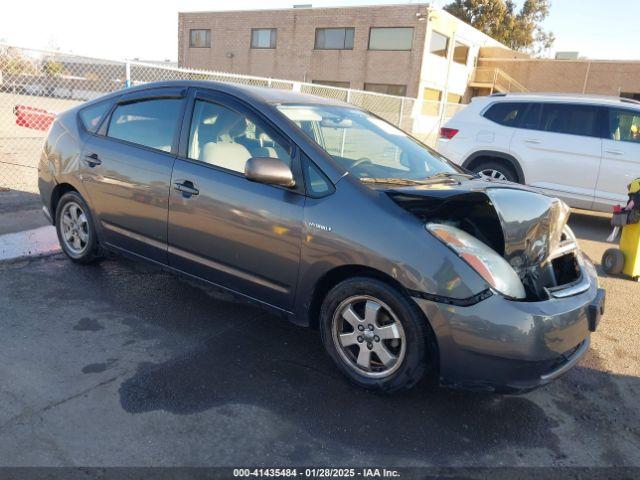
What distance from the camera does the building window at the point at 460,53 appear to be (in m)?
30.9

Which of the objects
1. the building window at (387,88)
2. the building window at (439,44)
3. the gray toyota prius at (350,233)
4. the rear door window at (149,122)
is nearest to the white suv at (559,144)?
the gray toyota prius at (350,233)

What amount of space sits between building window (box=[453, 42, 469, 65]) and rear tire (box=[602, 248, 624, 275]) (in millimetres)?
27367

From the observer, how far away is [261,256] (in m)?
3.30

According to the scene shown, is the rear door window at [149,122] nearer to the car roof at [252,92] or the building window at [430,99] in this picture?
the car roof at [252,92]

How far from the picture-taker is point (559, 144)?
774 centimetres

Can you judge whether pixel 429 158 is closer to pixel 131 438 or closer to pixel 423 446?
pixel 423 446

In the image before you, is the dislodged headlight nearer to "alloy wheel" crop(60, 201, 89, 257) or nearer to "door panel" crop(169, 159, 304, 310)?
"door panel" crop(169, 159, 304, 310)

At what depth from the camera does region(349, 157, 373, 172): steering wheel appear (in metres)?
3.31

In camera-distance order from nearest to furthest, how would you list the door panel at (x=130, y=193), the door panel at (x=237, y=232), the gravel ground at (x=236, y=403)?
1. the gravel ground at (x=236, y=403)
2. the door panel at (x=237, y=232)
3. the door panel at (x=130, y=193)

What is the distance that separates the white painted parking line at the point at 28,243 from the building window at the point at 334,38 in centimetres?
2700

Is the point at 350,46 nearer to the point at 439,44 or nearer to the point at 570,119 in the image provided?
the point at 439,44

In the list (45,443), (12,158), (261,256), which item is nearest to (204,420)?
(45,443)

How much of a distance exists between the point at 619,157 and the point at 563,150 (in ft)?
2.44

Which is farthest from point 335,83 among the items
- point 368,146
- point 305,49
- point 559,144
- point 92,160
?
point 368,146
